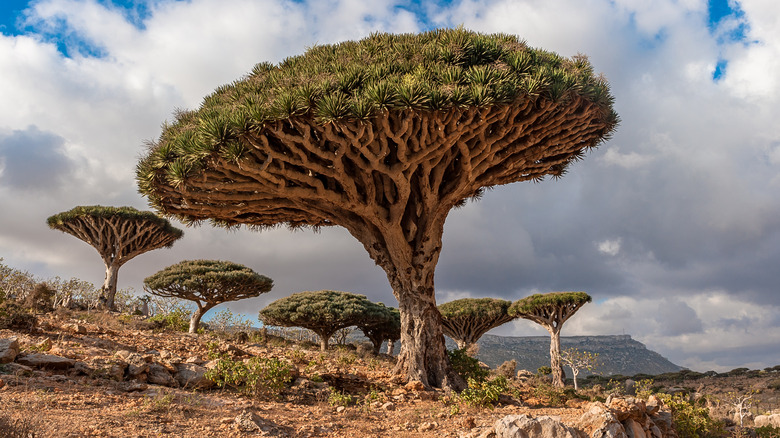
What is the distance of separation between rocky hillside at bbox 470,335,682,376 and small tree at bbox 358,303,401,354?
158 ft

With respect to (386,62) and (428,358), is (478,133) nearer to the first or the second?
(386,62)

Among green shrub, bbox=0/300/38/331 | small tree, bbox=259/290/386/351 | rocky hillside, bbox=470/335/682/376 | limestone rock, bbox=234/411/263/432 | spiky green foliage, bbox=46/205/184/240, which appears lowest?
rocky hillside, bbox=470/335/682/376

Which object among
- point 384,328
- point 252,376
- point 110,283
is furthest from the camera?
point 384,328

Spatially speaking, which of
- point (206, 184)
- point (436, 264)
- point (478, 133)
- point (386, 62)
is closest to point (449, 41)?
point (386, 62)

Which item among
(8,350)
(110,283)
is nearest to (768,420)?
(8,350)

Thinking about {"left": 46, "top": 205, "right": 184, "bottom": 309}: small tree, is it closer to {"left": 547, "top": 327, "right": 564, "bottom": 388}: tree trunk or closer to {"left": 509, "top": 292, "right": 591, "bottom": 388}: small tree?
{"left": 509, "top": 292, "right": 591, "bottom": 388}: small tree

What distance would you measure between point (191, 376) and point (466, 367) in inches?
225

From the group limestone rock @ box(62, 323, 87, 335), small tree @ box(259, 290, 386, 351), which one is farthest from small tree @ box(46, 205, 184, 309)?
limestone rock @ box(62, 323, 87, 335)

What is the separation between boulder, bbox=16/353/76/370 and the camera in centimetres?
764

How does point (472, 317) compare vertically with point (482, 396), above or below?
above

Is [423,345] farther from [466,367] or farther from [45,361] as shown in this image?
[45,361]

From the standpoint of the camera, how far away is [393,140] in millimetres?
8906

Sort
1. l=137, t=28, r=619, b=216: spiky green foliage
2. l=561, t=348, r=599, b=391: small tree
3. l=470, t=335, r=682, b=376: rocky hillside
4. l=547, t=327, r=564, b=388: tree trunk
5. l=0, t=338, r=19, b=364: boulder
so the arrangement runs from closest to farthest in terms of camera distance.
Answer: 1. l=0, t=338, r=19, b=364: boulder
2. l=137, t=28, r=619, b=216: spiky green foliage
3. l=561, t=348, r=599, b=391: small tree
4. l=547, t=327, r=564, b=388: tree trunk
5. l=470, t=335, r=682, b=376: rocky hillside

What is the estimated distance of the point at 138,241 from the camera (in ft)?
91.3
